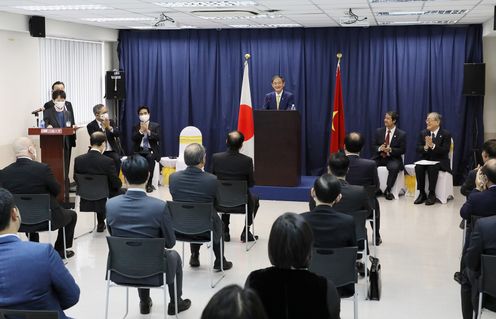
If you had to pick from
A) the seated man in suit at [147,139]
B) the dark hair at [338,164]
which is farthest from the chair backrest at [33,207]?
the seated man in suit at [147,139]

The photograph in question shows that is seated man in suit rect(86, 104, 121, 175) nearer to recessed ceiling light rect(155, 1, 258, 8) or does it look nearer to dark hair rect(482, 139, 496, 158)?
recessed ceiling light rect(155, 1, 258, 8)

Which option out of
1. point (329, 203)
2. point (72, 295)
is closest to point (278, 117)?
point (329, 203)

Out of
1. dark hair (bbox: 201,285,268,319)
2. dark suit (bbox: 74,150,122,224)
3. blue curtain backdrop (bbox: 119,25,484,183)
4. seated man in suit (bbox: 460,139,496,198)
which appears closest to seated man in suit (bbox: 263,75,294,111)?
blue curtain backdrop (bbox: 119,25,484,183)

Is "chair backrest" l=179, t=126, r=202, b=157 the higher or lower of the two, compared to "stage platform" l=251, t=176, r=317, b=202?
higher

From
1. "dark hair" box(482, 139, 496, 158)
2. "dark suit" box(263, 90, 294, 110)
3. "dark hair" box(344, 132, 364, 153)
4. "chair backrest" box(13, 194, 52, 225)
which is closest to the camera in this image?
"chair backrest" box(13, 194, 52, 225)

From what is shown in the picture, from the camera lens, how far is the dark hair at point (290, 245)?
8.66 ft

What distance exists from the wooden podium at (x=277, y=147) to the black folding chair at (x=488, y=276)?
5.54m

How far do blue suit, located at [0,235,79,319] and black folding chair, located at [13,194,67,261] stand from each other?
282 centimetres

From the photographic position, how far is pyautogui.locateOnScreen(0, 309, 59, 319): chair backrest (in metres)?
2.79

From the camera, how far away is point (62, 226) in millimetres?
6199

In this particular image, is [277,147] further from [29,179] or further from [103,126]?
[29,179]

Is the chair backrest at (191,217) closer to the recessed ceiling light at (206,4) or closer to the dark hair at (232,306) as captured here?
the recessed ceiling light at (206,4)

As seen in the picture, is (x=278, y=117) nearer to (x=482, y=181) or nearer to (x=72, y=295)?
(x=482, y=181)

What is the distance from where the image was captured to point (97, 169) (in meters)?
7.02
